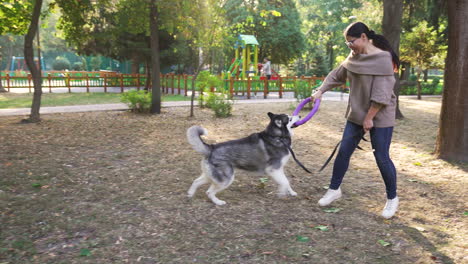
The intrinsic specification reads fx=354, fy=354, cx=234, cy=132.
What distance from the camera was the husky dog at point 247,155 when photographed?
421 centimetres

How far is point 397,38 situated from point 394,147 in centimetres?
442

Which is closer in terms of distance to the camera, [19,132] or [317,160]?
[317,160]

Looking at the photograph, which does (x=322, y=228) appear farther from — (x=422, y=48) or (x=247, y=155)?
(x=422, y=48)

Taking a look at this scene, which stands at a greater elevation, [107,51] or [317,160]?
[107,51]

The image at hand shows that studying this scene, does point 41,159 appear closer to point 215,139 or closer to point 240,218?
point 215,139

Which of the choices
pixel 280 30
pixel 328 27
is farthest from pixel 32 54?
pixel 328 27

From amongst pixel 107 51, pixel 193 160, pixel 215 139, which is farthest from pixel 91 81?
pixel 193 160

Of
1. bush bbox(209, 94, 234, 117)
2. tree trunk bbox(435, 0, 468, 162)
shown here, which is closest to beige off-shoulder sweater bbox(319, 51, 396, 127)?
tree trunk bbox(435, 0, 468, 162)

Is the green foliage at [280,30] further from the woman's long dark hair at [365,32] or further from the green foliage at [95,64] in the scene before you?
the woman's long dark hair at [365,32]

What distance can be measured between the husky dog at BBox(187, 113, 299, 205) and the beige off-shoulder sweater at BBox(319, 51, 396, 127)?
87cm

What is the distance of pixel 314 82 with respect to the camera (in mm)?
21000

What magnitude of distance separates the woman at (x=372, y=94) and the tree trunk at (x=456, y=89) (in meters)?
2.85

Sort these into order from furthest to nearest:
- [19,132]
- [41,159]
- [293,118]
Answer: [19,132]
[41,159]
[293,118]

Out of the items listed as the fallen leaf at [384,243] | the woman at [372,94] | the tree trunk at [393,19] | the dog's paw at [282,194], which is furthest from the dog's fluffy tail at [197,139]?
the tree trunk at [393,19]
